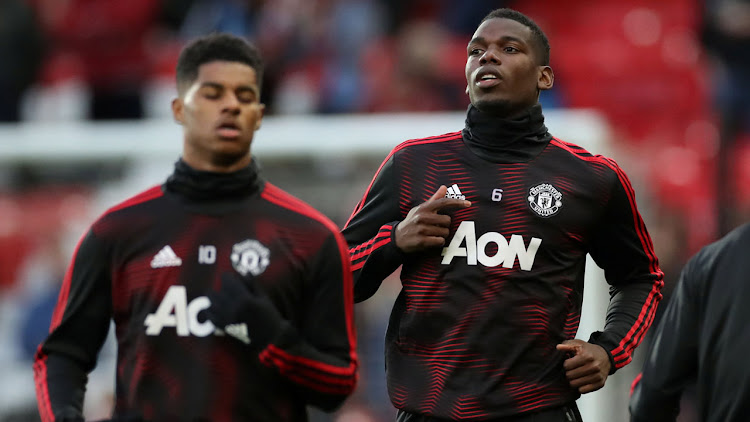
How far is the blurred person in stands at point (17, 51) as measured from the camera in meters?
9.29

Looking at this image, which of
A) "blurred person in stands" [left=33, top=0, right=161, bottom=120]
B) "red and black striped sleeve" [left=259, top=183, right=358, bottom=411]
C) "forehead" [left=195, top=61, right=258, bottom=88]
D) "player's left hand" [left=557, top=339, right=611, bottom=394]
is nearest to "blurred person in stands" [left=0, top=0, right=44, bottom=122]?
"blurred person in stands" [left=33, top=0, right=161, bottom=120]

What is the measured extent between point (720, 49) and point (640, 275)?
5244 millimetres

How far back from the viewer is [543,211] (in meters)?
3.93

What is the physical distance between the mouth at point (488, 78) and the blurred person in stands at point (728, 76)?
4.07m

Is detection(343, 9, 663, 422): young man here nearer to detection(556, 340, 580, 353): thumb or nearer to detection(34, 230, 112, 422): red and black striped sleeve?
detection(556, 340, 580, 353): thumb

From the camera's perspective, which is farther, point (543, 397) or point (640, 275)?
point (640, 275)

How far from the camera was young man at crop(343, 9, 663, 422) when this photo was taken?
382 centimetres

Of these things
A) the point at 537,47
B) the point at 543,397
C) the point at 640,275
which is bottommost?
the point at 543,397

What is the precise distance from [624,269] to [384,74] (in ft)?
18.6

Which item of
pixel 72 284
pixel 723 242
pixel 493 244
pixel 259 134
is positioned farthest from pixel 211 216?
pixel 259 134

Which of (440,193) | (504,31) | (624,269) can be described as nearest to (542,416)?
(624,269)

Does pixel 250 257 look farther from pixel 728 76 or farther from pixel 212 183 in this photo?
pixel 728 76

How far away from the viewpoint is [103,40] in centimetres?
995

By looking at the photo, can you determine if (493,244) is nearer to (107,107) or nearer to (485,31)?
(485,31)
